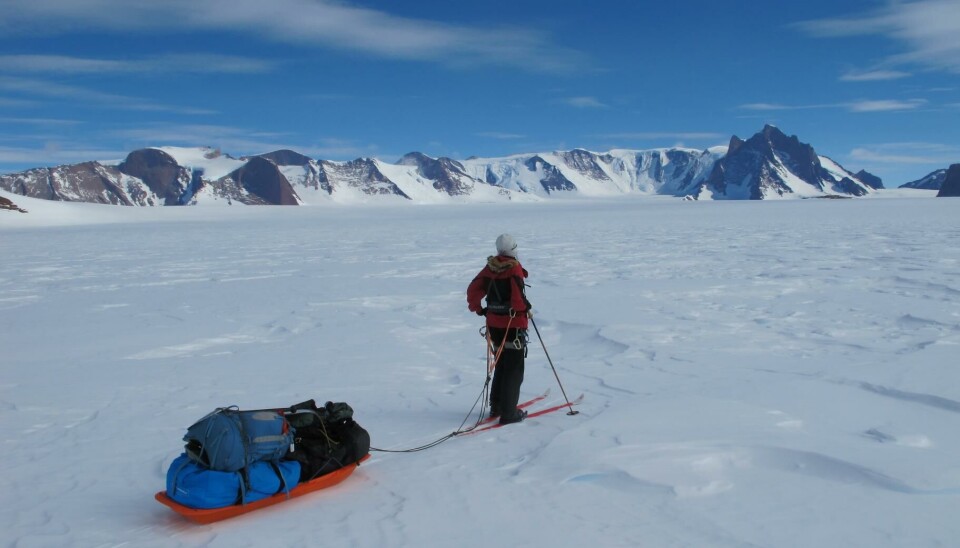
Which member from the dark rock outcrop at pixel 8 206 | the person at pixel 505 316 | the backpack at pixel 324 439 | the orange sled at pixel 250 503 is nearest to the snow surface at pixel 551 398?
the orange sled at pixel 250 503

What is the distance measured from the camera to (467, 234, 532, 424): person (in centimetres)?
586

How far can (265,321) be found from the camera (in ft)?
36.5

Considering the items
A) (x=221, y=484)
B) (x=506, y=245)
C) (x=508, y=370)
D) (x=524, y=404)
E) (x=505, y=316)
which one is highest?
(x=506, y=245)

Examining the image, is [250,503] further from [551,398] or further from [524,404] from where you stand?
[551,398]

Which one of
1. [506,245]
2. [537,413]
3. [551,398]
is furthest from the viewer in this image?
[551,398]

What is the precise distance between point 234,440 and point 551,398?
3361mm

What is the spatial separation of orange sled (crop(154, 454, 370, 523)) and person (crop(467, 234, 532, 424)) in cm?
162

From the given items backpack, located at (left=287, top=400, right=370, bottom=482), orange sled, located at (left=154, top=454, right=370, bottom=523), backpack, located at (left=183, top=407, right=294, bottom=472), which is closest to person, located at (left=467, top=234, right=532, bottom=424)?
backpack, located at (left=287, top=400, right=370, bottom=482)

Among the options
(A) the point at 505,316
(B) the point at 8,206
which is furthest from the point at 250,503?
(B) the point at 8,206

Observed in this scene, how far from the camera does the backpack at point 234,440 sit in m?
4.15

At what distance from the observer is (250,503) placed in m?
4.22

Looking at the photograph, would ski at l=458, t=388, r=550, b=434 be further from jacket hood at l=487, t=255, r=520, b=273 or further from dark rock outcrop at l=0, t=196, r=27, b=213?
dark rock outcrop at l=0, t=196, r=27, b=213

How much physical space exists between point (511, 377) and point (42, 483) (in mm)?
3604

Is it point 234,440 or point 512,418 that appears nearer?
point 234,440
